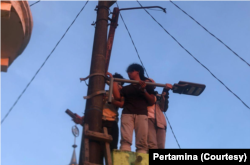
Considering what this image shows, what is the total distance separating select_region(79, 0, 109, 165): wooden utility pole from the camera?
14.9ft

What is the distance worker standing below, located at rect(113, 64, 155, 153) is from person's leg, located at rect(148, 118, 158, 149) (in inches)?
8.7

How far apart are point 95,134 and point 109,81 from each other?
3.65 ft

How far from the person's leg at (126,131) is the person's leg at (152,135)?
0.36m

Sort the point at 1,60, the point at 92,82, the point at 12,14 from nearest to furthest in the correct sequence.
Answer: the point at 92,82, the point at 12,14, the point at 1,60

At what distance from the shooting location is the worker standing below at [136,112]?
18.2ft

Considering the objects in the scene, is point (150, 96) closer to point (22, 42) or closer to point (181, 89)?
point (181, 89)

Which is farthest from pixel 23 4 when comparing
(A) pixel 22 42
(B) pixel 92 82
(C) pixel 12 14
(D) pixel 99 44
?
(B) pixel 92 82

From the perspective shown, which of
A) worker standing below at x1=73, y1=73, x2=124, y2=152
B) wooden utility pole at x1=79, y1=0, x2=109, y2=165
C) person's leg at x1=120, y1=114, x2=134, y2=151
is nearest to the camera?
wooden utility pole at x1=79, y1=0, x2=109, y2=165

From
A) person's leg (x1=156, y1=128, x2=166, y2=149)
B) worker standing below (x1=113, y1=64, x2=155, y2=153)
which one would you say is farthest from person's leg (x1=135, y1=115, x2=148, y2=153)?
person's leg (x1=156, y1=128, x2=166, y2=149)

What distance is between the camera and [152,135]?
5957mm

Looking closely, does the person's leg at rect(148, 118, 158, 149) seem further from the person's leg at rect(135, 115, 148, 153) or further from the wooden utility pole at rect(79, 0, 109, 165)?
the wooden utility pole at rect(79, 0, 109, 165)

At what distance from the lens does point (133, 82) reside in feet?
18.4

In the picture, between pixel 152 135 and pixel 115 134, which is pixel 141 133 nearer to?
pixel 152 135

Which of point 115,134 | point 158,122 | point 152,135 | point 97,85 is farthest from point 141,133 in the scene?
point 97,85
